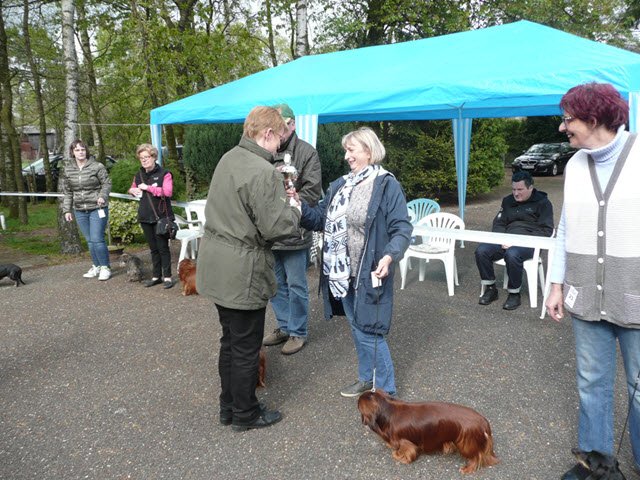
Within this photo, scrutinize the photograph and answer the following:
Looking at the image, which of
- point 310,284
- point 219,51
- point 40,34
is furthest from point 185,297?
point 40,34

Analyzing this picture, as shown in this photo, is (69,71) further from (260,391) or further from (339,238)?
(339,238)

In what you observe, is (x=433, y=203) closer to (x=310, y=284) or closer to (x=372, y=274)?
(x=310, y=284)

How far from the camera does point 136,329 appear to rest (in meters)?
4.58

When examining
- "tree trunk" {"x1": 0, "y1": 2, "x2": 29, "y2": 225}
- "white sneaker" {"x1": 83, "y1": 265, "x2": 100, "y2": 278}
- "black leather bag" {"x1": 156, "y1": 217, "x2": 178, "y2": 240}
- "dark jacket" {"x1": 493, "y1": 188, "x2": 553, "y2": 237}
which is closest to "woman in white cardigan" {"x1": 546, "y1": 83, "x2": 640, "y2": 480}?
"dark jacket" {"x1": 493, "y1": 188, "x2": 553, "y2": 237}

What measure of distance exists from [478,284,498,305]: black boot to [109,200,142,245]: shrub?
6.12 meters

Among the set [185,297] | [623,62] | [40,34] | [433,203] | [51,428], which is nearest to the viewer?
[51,428]

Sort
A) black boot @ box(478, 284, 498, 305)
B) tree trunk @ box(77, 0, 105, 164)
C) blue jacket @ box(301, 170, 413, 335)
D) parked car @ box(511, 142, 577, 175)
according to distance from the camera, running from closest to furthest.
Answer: blue jacket @ box(301, 170, 413, 335), black boot @ box(478, 284, 498, 305), tree trunk @ box(77, 0, 105, 164), parked car @ box(511, 142, 577, 175)

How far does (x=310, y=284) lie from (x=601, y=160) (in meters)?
4.22

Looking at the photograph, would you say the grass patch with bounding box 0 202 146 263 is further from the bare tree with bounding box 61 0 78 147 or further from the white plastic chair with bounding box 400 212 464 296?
the white plastic chair with bounding box 400 212 464 296

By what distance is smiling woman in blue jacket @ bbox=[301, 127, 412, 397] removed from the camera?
2.72m

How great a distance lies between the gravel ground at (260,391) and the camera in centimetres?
259

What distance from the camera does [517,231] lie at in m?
5.21

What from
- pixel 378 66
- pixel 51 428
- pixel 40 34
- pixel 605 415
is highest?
pixel 40 34

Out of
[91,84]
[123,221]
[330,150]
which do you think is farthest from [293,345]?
[91,84]
